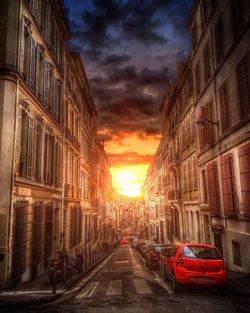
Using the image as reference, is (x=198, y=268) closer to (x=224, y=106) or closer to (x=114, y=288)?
(x=114, y=288)

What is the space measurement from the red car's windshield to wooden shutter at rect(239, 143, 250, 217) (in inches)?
136

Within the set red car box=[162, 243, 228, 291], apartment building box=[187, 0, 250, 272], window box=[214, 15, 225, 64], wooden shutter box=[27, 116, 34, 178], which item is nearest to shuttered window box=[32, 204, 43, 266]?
wooden shutter box=[27, 116, 34, 178]

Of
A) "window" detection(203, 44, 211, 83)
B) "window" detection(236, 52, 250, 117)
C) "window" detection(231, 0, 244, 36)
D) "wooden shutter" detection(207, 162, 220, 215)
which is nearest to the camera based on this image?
"window" detection(236, 52, 250, 117)

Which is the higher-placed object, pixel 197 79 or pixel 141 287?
pixel 197 79

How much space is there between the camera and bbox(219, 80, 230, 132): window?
16156 mm

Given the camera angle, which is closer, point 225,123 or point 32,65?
point 32,65

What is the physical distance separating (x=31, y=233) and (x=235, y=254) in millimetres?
9985

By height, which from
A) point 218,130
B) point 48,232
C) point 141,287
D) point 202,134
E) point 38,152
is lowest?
point 141,287

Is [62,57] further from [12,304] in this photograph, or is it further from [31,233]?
[12,304]

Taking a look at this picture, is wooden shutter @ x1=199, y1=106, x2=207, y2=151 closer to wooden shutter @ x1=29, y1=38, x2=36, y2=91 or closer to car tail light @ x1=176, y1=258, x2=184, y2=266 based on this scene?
wooden shutter @ x1=29, y1=38, x2=36, y2=91

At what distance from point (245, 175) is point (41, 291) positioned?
936 cm

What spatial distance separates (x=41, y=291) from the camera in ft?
35.2

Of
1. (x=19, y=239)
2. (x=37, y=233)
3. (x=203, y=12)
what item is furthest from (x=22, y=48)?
(x=203, y=12)

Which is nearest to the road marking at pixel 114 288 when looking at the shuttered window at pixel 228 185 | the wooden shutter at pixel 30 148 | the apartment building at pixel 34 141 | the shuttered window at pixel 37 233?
the apartment building at pixel 34 141
